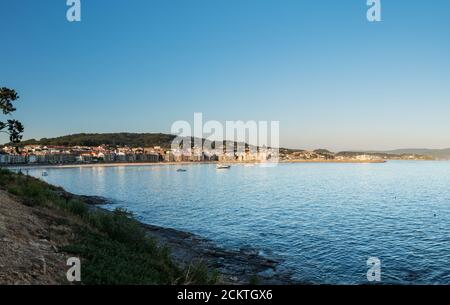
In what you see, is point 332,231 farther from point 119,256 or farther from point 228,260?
point 119,256

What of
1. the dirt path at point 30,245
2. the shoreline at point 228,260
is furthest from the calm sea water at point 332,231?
the dirt path at point 30,245

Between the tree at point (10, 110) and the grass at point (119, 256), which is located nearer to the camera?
the grass at point (119, 256)

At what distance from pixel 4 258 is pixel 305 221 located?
31676mm

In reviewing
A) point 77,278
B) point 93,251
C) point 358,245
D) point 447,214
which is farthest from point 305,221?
point 77,278

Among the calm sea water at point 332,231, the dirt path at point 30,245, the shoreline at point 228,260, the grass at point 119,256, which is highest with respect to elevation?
the dirt path at point 30,245

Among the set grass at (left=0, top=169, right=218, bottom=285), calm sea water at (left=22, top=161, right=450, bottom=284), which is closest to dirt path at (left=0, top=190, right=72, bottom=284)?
grass at (left=0, top=169, right=218, bottom=285)

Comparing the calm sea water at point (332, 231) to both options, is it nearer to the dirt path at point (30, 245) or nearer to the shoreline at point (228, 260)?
the shoreline at point (228, 260)

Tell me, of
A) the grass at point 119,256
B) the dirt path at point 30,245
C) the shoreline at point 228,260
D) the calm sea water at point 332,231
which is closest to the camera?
the dirt path at point 30,245

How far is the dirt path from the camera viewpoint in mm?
8703

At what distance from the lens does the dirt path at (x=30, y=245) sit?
8703 millimetres

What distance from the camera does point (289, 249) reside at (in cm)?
2552

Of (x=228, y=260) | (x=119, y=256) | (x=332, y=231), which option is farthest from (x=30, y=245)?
(x=332, y=231)

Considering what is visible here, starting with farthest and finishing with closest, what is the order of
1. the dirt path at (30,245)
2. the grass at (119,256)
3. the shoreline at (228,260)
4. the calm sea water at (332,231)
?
the calm sea water at (332,231), the shoreline at (228,260), the grass at (119,256), the dirt path at (30,245)
